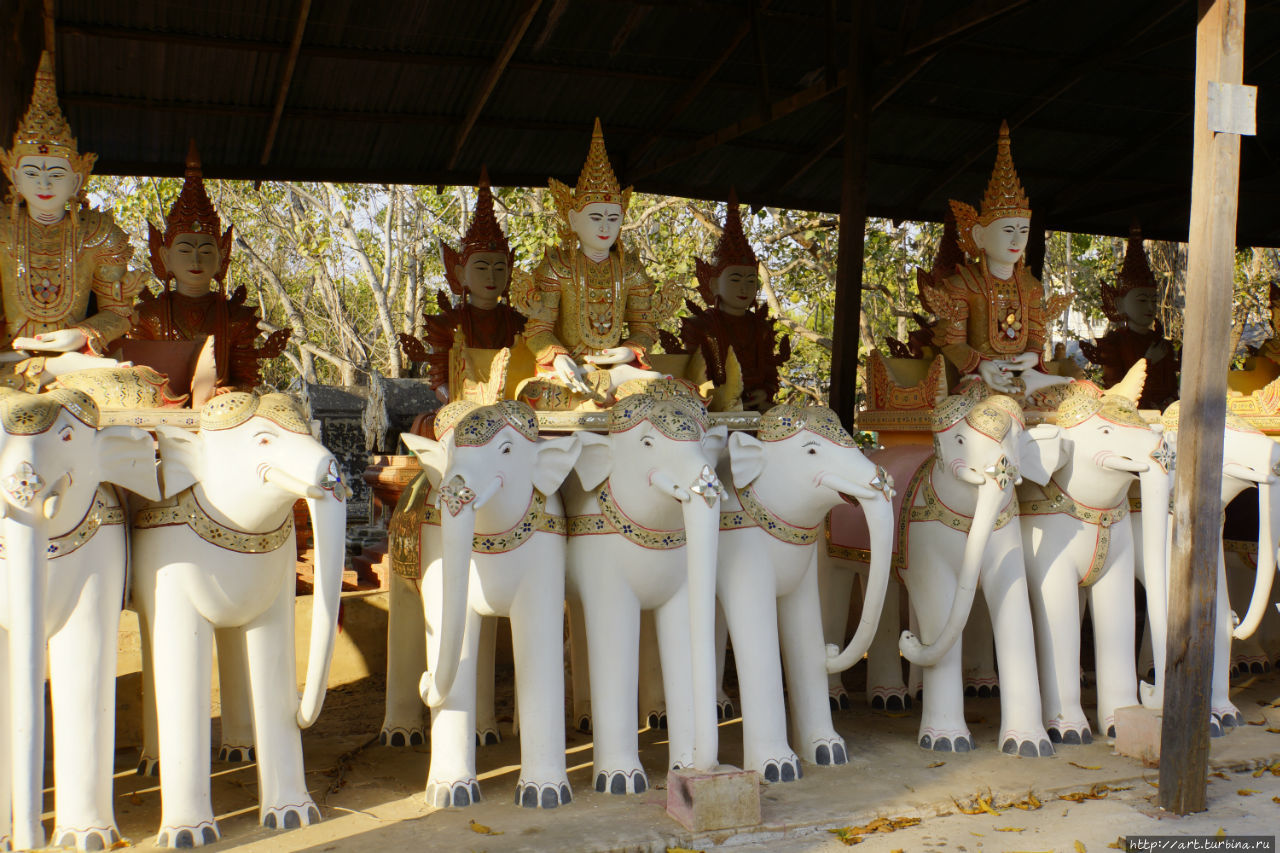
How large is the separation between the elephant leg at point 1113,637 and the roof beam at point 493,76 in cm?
422

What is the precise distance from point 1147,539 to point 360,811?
340 centimetres

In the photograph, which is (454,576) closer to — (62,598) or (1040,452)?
(62,598)

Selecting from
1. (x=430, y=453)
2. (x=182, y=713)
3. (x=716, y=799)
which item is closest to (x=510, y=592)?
(x=430, y=453)

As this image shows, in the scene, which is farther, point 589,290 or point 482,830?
point 589,290

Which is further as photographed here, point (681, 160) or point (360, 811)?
point (681, 160)

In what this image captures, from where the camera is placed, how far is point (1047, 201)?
10.1 meters

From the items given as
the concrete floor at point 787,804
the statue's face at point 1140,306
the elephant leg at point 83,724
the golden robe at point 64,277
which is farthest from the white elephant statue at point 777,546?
the statue's face at point 1140,306

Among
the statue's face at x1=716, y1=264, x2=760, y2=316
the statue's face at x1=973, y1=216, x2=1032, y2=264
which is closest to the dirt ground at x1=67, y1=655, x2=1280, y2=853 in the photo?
the statue's face at x1=973, y1=216, x2=1032, y2=264

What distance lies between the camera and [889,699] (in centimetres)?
619

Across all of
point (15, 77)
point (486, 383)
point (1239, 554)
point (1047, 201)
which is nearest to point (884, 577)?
point (486, 383)

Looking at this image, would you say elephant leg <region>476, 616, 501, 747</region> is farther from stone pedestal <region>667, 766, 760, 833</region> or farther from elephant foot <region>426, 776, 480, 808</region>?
stone pedestal <region>667, 766, 760, 833</region>

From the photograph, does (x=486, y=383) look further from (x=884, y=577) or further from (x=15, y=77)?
(x=15, y=77)

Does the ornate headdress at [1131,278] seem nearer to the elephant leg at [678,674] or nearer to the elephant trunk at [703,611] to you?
the elephant leg at [678,674]

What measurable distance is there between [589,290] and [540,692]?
77.4 inches
